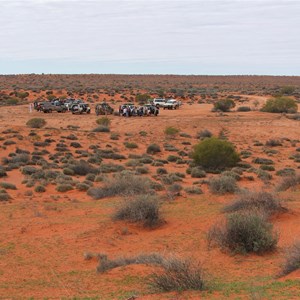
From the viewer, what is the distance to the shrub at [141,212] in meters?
17.0

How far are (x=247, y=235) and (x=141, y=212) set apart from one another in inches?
170

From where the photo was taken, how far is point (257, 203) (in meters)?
16.6

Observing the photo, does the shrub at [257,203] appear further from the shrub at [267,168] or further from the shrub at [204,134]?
the shrub at [204,134]

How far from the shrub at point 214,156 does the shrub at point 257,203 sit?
1476 cm

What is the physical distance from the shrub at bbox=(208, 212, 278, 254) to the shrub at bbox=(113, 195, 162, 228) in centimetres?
350

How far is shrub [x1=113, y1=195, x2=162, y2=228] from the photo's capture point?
16984 millimetres

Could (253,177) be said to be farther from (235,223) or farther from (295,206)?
(235,223)

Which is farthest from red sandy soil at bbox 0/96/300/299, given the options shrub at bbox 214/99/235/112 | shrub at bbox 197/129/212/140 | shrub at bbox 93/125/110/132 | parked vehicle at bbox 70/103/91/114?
shrub at bbox 214/99/235/112

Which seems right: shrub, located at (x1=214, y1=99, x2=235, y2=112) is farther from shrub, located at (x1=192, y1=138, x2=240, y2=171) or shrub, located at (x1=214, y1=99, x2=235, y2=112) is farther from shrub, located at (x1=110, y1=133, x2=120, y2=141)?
shrub, located at (x1=192, y1=138, x2=240, y2=171)

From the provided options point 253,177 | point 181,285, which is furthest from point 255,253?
point 253,177

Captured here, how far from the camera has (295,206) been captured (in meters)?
17.7

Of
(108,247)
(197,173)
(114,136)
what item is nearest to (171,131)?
(114,136)

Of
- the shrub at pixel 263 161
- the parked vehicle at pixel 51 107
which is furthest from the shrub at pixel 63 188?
the parked vehicle at pixel 51 107

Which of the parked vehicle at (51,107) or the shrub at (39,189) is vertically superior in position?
the shrub at (39,189)
